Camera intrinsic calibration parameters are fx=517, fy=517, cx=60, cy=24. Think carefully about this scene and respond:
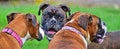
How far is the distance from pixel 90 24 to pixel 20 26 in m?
1.42

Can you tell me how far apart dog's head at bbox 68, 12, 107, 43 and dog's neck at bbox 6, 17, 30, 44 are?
983mm

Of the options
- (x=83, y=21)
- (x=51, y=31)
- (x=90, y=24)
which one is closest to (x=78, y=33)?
(x=83, y=21)

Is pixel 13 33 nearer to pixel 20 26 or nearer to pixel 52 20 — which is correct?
pixel 20 26

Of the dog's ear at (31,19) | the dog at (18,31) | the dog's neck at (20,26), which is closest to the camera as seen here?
the dog at (18,31)

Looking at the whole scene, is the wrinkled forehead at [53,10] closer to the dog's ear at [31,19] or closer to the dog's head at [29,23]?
the dog's head at [29,23]

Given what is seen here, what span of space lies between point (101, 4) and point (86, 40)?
50.6 ft

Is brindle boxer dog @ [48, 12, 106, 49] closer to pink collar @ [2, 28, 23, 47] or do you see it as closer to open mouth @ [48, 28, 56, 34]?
pink collar @ [2, 28, 23, 47]

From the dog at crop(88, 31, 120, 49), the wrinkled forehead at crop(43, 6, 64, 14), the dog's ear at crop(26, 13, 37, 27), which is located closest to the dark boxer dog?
the wrinkled forehead at crop(43, 6, 64, 14)

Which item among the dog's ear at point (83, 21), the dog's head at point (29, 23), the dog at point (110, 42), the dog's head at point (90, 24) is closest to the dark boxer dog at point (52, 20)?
the dog at point (110, 42)

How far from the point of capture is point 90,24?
34.2ft

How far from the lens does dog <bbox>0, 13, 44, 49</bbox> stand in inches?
399

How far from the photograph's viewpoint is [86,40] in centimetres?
1034

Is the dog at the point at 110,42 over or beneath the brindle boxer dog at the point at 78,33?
beneath

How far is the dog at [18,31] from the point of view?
33.2 feet
